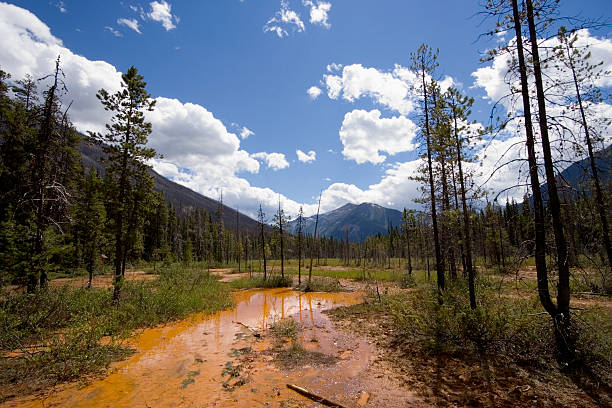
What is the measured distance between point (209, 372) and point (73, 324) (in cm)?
473

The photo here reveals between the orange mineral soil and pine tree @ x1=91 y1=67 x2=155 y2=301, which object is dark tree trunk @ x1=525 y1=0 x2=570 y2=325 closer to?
the orange mineral soil

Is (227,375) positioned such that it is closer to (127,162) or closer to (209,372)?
(209,372)

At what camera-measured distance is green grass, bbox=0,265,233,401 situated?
671cm

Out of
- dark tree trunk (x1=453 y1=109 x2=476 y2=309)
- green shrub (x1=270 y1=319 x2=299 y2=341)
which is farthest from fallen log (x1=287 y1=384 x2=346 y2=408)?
dark tree trunk (x1=453 y1=109 x2=476 y2=309)

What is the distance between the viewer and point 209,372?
24.6 feet

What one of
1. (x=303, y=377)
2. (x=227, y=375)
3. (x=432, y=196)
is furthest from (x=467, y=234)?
(x=227, y=375)

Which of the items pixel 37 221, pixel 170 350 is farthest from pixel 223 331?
pixel 37 221

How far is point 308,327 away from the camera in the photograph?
12289mm

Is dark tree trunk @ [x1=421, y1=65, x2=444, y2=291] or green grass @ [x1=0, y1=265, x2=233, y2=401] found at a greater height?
dark tree trunk @ [x1=421, y1=65, x2=444, y2=291]

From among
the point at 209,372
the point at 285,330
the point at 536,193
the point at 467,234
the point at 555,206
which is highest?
the point at 536,193

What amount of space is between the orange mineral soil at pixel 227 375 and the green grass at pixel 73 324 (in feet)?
2.19

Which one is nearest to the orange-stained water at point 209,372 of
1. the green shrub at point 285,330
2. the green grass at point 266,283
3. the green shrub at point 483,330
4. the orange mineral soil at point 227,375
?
the orange mineral soil at point 227,375

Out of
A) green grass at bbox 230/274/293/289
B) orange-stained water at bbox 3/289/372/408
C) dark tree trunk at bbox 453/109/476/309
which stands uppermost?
dark tree trunk at bbox 453/109/476/309

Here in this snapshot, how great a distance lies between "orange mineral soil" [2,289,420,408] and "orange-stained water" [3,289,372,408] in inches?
0.7
